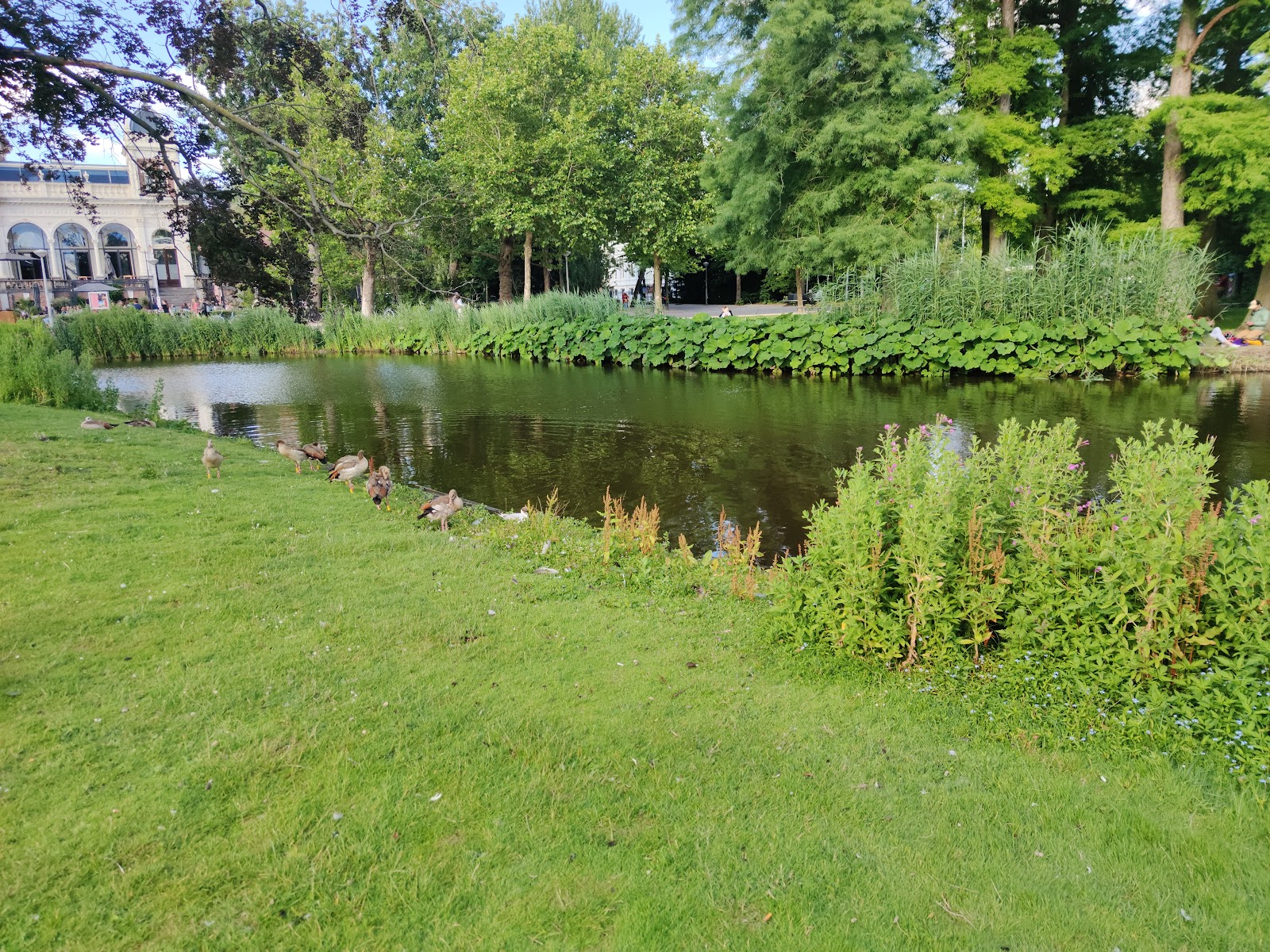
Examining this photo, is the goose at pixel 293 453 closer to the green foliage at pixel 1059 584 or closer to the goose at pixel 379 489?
the goose at pixel 379 489

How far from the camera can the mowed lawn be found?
255cm

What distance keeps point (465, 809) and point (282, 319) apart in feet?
106

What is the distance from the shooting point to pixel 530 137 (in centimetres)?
3216

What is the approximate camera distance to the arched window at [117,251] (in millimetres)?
54688

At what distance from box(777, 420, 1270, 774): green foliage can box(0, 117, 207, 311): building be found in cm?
5315

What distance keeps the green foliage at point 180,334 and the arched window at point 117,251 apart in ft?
98.0

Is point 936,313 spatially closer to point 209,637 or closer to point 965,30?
point 965,30

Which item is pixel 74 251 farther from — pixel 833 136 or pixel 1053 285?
pixel 1053 285

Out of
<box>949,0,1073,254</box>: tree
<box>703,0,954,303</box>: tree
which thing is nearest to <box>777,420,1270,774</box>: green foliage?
<box>703,0,954,303</box>: tree

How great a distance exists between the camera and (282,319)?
3152 cm

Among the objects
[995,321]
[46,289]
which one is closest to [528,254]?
[995,321]

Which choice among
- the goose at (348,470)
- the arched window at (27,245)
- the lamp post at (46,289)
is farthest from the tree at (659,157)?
the arched window at (27,245)

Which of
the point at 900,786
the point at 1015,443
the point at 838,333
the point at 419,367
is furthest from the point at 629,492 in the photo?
the point at 419,367

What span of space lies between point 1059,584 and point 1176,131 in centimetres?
2408
